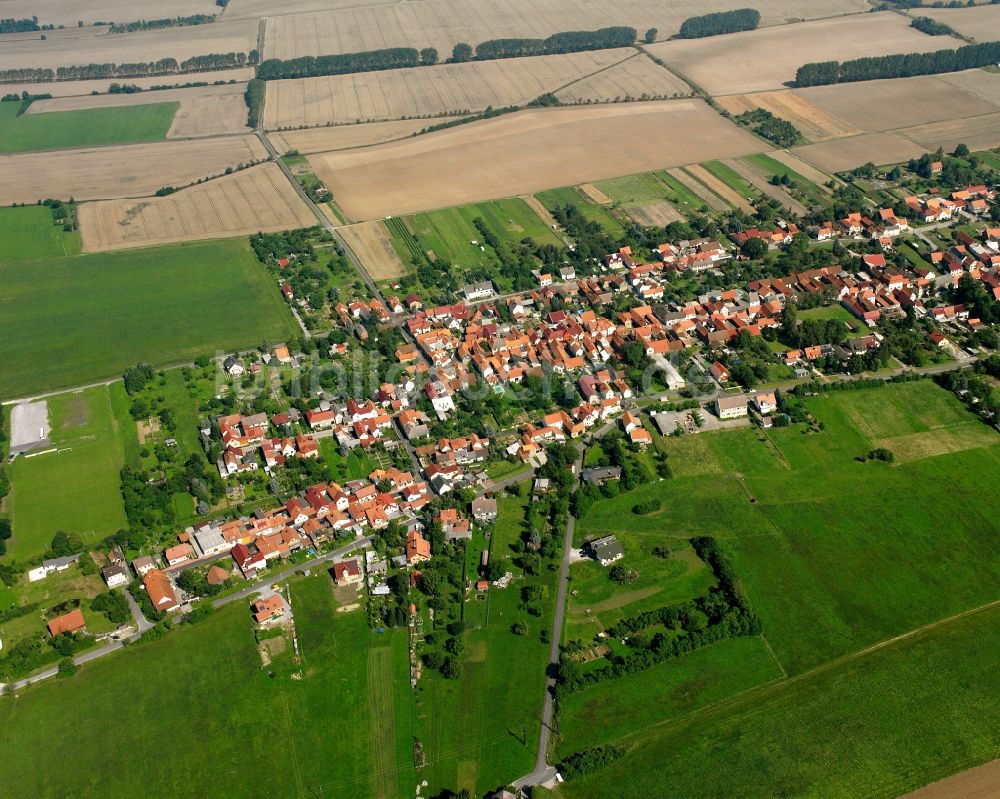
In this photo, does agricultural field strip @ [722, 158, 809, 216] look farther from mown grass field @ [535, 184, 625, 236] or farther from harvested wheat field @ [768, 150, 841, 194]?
mown grass field @ [535, 184, 625, 236]

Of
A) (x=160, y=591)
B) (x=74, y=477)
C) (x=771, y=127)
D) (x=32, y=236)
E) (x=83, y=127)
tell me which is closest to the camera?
(x=160, y=591)

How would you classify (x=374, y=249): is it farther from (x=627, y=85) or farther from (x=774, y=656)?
(x=774, y=656)

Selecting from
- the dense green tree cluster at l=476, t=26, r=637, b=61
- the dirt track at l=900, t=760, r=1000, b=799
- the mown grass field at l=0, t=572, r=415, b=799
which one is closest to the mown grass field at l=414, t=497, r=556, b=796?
the mown grass field at l=0, t=572, r=415, b=799

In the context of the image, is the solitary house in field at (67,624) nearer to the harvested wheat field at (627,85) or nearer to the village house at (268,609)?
the village house at (268,609)

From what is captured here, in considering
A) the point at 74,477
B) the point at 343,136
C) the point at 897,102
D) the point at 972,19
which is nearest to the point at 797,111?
the point at 897,102

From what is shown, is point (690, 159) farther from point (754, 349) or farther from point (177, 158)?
point (177, 158)

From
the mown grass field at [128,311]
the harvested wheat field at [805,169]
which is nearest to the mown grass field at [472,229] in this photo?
the mown grass field at [128,311]
